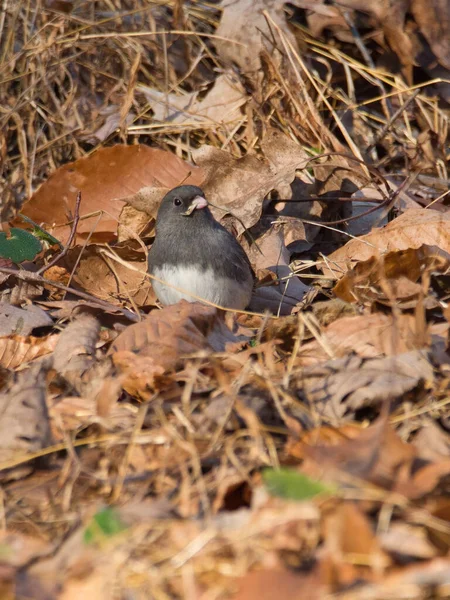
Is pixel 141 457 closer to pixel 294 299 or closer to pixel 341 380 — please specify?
pixel 341 380

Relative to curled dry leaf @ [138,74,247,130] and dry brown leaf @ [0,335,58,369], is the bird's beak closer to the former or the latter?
dry brown leaf @ [0,335,58,369]

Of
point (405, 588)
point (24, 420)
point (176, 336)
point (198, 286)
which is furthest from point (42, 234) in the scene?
point (405, 588)

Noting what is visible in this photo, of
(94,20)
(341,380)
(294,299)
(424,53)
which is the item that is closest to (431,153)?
(424,53)

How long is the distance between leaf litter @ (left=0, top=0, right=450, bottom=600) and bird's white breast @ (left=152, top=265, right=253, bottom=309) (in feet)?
0.63

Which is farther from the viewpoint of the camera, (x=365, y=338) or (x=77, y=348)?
(x=77, y=348)

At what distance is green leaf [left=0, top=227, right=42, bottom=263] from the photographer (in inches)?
125

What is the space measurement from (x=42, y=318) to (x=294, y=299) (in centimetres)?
103

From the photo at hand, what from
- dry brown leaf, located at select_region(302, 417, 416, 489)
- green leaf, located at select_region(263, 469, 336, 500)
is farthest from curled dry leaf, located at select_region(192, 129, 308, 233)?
green leaf, located at select_region(263, 469, 336, 500)

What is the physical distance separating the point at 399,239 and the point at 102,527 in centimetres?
201

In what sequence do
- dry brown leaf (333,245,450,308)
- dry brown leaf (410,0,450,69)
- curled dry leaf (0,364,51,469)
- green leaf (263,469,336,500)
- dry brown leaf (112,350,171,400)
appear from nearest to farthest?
green leaf (263,469,336,500) < curled dry leaf (0,364,51,469) < dry brown leaf (112,350,171,400) < dry brown leaf (333,245,450,308) < dry brown leaf (410,0,450,69)

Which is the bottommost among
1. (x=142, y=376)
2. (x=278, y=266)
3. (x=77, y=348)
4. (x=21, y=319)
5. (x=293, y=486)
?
(x=278, y=266)

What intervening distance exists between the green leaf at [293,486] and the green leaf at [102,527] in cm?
28

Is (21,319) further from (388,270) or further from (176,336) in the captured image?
(388,270)

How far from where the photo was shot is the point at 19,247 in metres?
3.18
